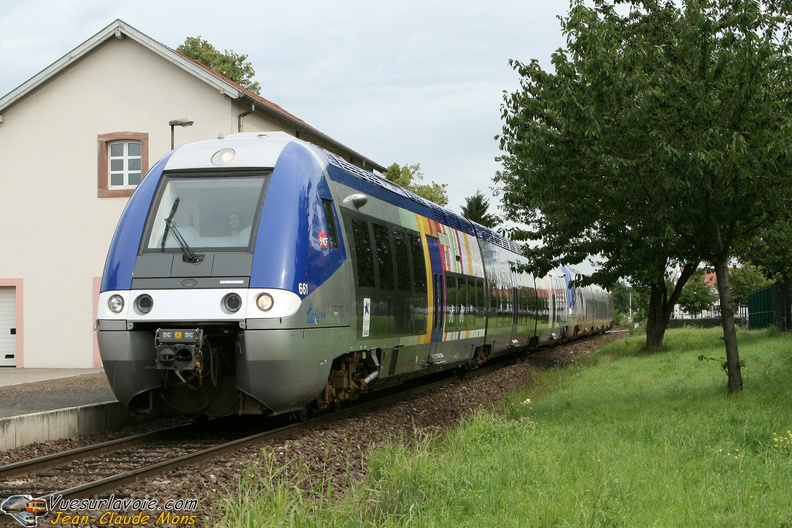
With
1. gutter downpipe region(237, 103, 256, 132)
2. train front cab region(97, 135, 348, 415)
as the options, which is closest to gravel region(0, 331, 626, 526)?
train front cab region(97, 135, 348, 415)

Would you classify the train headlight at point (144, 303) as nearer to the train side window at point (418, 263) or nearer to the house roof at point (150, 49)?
the train side window at point (418, 263)

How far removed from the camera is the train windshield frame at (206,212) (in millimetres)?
9648

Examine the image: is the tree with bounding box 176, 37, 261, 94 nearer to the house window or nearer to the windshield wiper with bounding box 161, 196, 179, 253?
the house window

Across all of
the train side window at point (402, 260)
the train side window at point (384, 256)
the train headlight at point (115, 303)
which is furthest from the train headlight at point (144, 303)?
the train side window at point (402, 260)

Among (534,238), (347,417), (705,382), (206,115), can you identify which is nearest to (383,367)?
(347,417)

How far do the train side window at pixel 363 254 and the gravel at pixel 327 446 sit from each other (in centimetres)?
176

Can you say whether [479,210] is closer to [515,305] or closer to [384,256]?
[515,305]

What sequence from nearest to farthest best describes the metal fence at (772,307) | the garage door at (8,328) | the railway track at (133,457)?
the railway track at (133,457)
the garage door at (8,328)
the metal fence at (772,307)

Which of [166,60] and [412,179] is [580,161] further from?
[412,179]

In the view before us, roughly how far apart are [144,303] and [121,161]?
15.8 metres

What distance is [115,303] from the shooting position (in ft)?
31.2

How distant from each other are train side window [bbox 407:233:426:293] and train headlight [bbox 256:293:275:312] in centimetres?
456

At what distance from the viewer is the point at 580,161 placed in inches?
508

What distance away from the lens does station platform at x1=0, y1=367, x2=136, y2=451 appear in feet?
30.8
